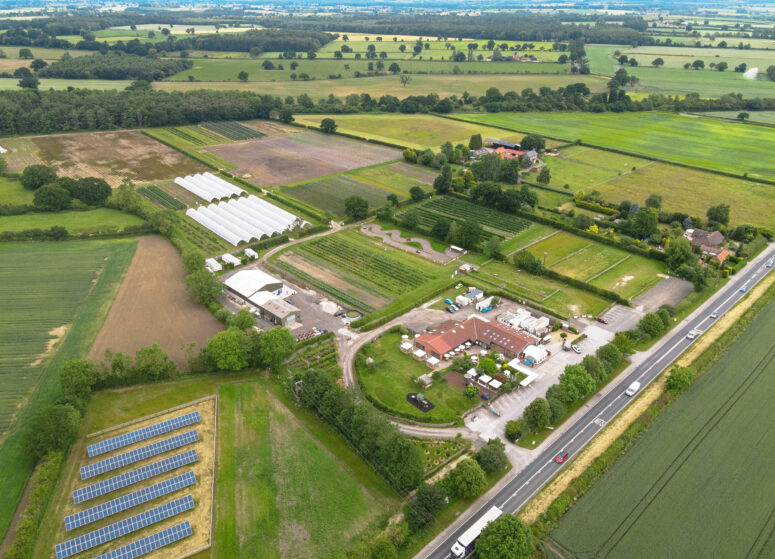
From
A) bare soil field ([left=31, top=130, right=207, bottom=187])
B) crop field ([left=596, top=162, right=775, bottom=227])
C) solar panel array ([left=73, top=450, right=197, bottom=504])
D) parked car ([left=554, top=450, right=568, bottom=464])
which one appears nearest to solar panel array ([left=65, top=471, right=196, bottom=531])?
solar panel array ([left=73, top=450, right=197, bottom=504])

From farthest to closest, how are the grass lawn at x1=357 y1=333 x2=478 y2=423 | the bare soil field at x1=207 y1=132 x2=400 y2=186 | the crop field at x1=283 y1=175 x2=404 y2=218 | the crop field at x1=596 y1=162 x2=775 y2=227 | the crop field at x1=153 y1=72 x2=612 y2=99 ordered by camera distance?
the crop field at x1=153 y1=72 x2=612 y2=99
the bare soil field at x1=207 y1=132 x2=400 y2=186
the crop field at x1=283 y1=175 x2=404 y2=218
the crop field at x1=596 y1=162 x2=775 y2=227
the grass lawn at x1=357 y1=333 x2=478 y2=423

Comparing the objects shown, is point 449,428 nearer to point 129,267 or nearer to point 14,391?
point 14,391

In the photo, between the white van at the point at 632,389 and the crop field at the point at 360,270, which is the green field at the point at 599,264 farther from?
the white van at the point at 632,389

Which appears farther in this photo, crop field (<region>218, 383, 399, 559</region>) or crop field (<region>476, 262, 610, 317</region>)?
crop field (<region>476, 262, 610, 317</region>)

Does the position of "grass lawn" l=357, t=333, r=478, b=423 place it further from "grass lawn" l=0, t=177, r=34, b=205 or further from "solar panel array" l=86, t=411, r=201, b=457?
"grass lawn" l=0, t=177, r=34, b=205

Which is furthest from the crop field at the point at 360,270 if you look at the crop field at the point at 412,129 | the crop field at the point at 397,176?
the crop field at the point at 412,129

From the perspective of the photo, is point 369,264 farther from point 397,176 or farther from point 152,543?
point 152,543

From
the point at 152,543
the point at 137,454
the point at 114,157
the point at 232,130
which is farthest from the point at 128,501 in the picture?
the point at 232,130
